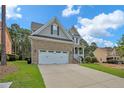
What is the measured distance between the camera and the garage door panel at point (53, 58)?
2017cm

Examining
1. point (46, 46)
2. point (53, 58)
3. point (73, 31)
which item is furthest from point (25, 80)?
point (73, 31)

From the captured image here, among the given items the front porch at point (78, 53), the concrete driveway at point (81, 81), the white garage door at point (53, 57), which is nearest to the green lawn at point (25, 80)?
the concrete driveway at point (81, 81)

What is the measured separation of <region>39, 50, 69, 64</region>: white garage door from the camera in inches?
795

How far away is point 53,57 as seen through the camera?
21141 millimetres

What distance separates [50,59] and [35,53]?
2082 mm

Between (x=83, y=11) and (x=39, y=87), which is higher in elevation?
(x=83, y=11)

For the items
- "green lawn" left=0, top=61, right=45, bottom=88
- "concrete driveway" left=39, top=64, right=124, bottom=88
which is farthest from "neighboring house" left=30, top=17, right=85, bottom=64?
"green lawn" left=0, top=61, right=45, bottom=88

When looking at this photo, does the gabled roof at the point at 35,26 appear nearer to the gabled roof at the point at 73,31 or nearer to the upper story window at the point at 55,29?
the upper story window at the point at 55,29

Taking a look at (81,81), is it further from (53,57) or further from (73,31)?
(73,31)

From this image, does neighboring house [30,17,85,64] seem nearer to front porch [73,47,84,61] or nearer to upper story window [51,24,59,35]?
upper story window [51,24,59,35]
